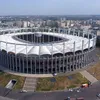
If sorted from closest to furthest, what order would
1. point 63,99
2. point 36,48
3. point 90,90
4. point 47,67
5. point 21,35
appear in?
1. point 63,99
2. point 90,90
3. point 47,67
4. point 36,48
5. point 21,35

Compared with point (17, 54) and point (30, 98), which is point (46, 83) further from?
point (17, 54)

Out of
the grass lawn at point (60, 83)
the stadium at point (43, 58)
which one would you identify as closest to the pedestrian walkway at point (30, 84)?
the grass lawn at point (60, 83)

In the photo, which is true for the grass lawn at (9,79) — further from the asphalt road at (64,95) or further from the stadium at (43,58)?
Result: the asphalt road at (64,95)

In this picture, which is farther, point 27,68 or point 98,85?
point 27,68

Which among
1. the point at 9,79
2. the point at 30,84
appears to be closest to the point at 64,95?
the point at 30,84

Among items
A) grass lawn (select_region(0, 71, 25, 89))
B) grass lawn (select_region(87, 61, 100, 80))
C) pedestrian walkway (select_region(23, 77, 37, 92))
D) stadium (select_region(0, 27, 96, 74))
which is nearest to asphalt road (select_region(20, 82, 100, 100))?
pedestrian walkway (select_region(23, 77, 37, 92))

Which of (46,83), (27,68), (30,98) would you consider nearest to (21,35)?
(27,68)

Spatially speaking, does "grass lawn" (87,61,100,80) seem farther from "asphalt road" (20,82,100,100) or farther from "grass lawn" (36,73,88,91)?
"asphalt road" (20,82,100,100)
